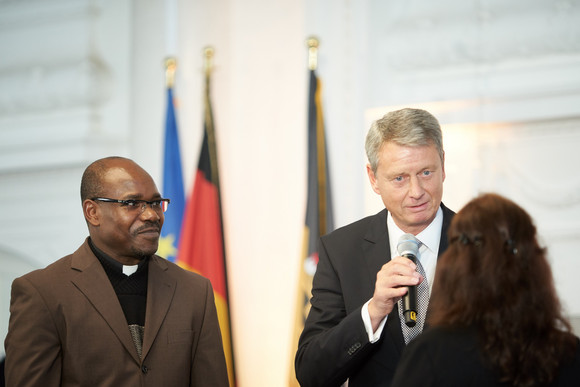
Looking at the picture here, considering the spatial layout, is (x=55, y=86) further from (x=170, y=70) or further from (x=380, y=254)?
(x=380, y=254)

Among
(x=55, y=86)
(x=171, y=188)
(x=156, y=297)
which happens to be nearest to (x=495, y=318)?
(x=156, y=297)

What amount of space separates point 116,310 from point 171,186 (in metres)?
2.86

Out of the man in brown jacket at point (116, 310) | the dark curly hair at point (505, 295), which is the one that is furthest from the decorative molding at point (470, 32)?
the dark curly hair at point (505, 295)

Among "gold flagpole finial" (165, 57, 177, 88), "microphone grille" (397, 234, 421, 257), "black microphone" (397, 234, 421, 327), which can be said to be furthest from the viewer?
"gold flagpole finial" (165, 57, 177, 88)

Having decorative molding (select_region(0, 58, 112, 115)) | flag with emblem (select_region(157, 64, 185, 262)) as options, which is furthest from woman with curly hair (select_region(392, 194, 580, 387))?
decorative molding (select_region(0, 58, 112, 115))

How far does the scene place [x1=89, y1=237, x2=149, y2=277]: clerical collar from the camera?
253 centimetres

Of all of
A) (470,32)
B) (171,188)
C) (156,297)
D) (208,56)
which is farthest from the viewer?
(208,56)

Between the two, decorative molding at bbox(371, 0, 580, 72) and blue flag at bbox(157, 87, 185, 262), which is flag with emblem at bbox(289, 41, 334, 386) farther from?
blue flag at bbox(157, 87, 185, 262)

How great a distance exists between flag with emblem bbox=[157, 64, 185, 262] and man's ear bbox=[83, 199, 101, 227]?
97.3 inches

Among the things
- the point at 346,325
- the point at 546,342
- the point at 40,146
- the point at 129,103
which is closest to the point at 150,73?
the point at 129,103

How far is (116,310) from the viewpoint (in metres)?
2.38

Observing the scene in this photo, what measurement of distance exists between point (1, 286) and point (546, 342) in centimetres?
551

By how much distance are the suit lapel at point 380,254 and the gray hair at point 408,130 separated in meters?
0.21

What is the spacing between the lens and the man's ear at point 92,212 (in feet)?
8.30
